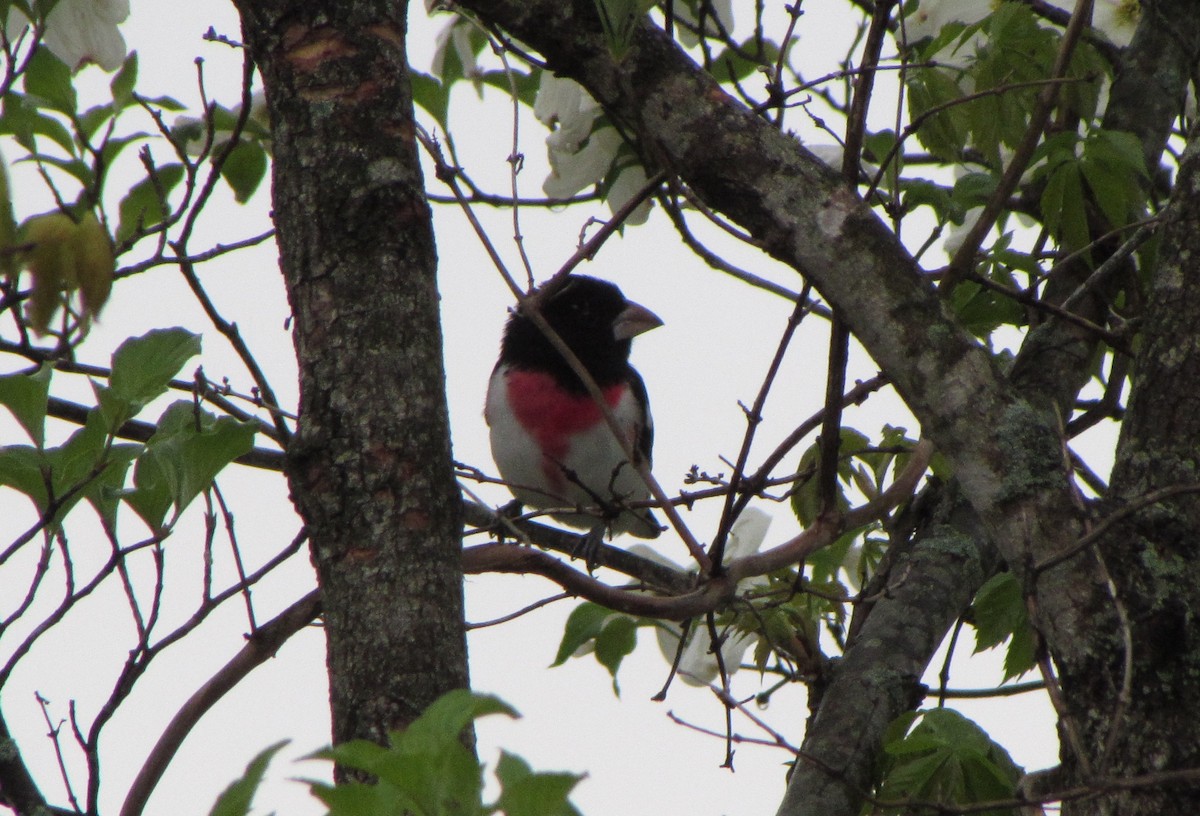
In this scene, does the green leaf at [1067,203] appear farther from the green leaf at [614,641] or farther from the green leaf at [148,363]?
the green leaf at [148,363]

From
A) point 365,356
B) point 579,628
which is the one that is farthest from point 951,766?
point 365,356

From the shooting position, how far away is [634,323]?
15.3 feet

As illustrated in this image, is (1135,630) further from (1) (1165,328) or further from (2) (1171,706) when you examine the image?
(1) (1165,328)

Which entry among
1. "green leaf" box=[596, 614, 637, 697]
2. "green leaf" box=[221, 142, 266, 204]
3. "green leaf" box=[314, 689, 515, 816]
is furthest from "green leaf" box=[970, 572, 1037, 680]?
"green leaf" box=[314, 689, 515, 816]

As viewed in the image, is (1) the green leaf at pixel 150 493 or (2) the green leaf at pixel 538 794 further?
(1) the green leaf at pixel 150 493

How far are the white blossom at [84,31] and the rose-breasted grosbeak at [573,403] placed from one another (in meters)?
1.73

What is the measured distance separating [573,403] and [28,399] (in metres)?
2.73

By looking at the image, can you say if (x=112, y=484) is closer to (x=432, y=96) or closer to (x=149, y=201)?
(x=149, y=201)

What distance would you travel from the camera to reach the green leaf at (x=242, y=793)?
35.4 inches

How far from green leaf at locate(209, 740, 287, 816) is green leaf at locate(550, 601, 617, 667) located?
5.71 feet

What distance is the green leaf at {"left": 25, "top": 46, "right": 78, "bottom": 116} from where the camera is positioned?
7.68ft

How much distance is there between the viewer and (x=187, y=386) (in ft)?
7.65

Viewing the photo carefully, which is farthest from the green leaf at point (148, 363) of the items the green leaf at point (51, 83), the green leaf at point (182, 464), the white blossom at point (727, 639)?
the white blossom at point (727, 639)

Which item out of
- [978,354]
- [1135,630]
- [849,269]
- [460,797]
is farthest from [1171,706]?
[460,797]
